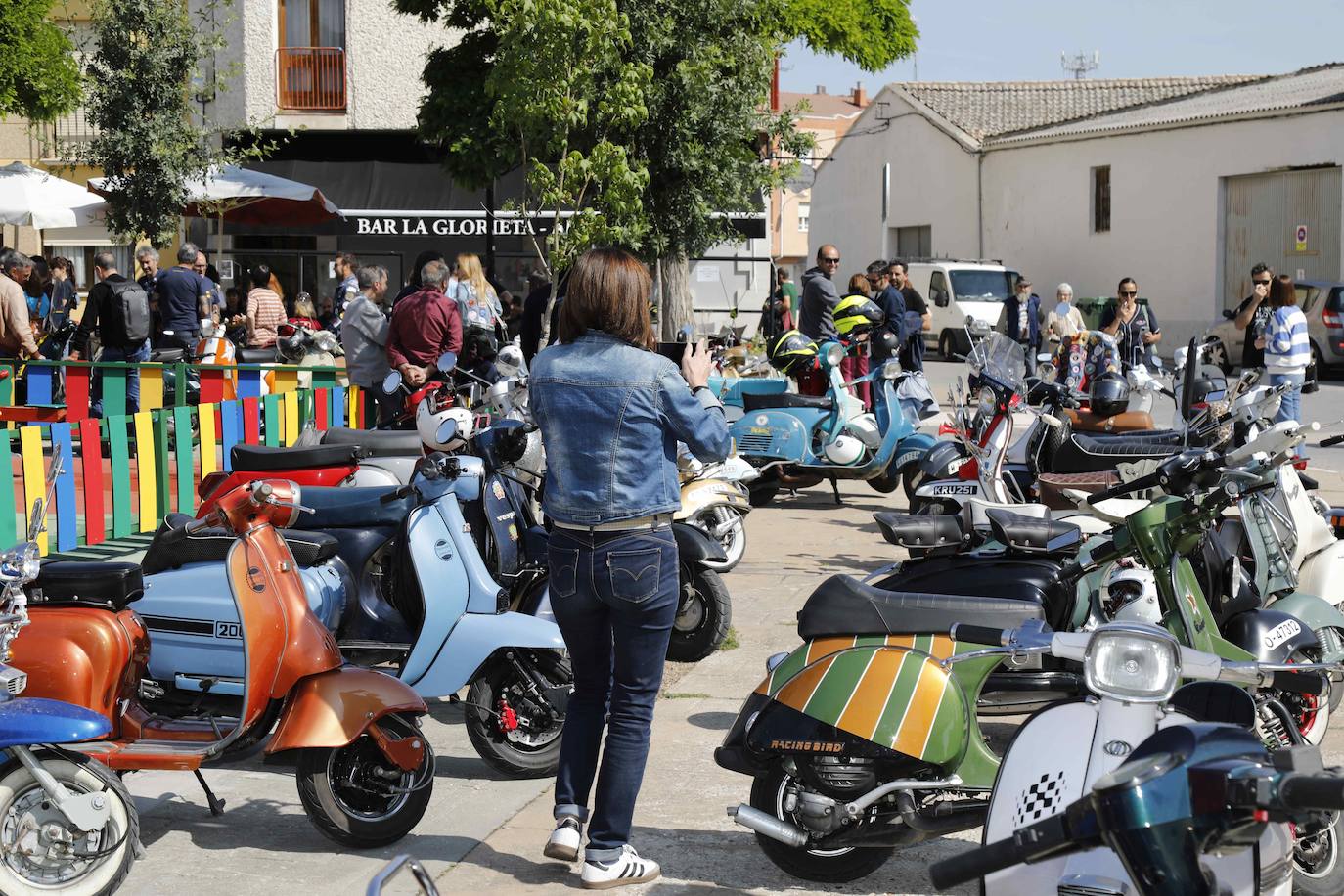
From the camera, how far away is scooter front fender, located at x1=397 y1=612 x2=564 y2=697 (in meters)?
5.24

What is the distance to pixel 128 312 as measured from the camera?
45.5 feet

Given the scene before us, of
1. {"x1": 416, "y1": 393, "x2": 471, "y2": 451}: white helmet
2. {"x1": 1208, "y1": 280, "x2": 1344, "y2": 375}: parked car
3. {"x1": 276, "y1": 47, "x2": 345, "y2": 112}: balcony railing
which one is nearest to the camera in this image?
{"x1": 416, "y1": 393, "x2": 471, "y2": 451}: white helmet

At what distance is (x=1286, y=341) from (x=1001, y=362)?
15.5 feet

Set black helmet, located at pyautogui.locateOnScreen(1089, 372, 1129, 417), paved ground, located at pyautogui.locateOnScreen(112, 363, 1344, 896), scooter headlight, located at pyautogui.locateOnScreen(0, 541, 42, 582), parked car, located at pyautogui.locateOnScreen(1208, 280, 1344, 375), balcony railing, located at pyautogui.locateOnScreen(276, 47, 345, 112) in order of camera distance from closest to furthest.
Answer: scooter headlight, located at pyautogui.locateOnScreen(0, 541, 42, 582) → paved ground, located at pyautogui.locateOnScreen(112, 363, 1344, 896) → black helmet, located at pyautogui.locateOnScreen(1089, 372, 1129, 417) → parked car, located at pyautogui.locateOnScreen(1208, 280, 1344, 375) → balcony railing, located at pyautogui.locateOnScreen(276, 47, 345, 112)

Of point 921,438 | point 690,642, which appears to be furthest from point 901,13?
point 690,642

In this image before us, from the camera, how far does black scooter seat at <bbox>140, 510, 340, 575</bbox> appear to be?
5215mm

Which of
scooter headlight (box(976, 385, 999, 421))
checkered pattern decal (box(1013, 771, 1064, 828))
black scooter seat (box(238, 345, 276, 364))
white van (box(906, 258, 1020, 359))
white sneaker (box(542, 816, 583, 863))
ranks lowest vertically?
white sneaker (box(542, 816, 583, 863))

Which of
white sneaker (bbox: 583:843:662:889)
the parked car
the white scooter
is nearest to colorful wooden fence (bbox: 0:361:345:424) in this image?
white sneaker (bbox: 583:843:662:889)

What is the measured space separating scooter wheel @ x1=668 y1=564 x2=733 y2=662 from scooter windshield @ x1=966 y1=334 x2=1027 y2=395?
2713 millimetres

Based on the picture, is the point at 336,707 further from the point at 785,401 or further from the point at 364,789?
the point at 785,401

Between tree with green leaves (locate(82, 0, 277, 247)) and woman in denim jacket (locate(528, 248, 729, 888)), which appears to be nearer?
woman in denim jacket (locate(528, 248, 729, 888))

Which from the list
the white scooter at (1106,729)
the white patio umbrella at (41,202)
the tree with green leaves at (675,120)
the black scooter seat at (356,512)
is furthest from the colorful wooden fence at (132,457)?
the white patio umbrella at (41,202)

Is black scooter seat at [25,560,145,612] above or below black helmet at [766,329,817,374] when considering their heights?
below

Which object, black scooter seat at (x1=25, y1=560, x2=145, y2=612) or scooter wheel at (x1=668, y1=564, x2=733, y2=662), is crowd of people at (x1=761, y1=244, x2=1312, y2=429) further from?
black scooter seat at (x1=25, y1=560, x2=145, y2=612)
